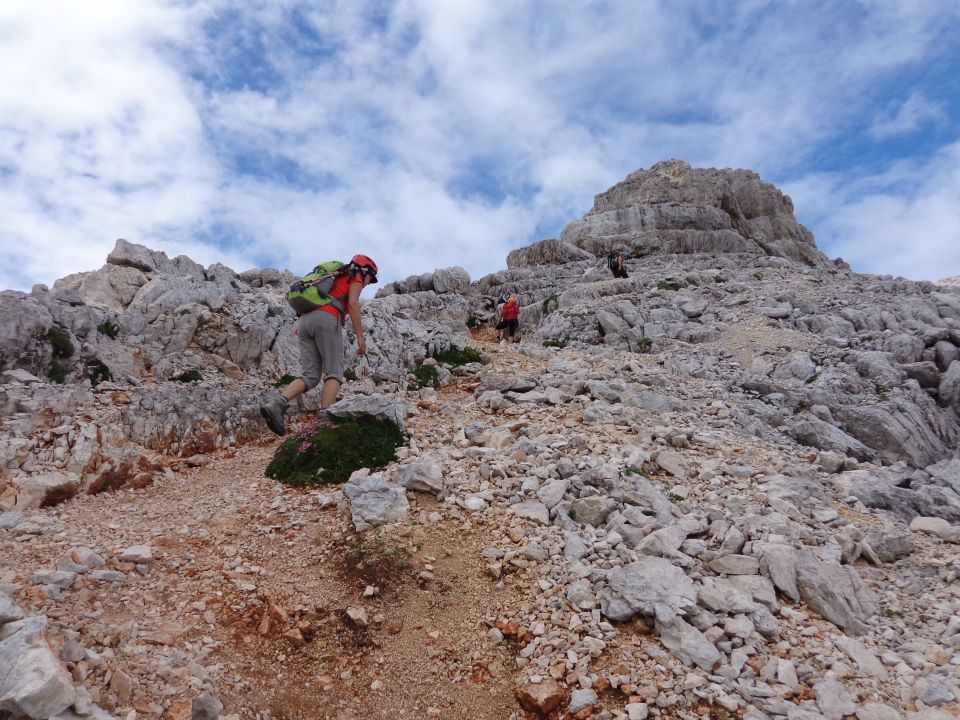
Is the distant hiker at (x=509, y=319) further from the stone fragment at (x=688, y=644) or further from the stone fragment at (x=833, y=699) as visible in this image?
the stone fragment at (x=833, y=699)

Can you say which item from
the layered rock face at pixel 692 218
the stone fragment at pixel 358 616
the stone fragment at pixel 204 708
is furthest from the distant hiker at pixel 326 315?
the layered rock face at pixel 692 218

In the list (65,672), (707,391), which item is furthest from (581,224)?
(65,672)

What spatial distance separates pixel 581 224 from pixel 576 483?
49.0m

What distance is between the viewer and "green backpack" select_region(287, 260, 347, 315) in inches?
422

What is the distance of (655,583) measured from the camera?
593 cm

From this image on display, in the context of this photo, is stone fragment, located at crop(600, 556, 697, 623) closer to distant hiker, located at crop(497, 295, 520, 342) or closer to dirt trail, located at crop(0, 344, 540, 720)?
dirt trail, located at crop(0, 344, 540, 720)

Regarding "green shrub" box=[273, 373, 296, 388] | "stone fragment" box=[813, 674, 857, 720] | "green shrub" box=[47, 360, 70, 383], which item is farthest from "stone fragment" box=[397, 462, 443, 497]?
"green shrub" box=[47, 360, 70, 383]

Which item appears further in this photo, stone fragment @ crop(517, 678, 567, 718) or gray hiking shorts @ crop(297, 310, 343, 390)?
gray hiking shorts @ crop(297, 310, 343, 390)

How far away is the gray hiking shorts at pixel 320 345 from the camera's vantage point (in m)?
10.7

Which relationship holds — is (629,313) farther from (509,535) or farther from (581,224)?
(581,224)

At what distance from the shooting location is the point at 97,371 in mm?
10977

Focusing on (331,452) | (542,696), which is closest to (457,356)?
(331,452)

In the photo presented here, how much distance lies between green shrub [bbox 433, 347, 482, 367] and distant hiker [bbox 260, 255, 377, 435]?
5795 mm

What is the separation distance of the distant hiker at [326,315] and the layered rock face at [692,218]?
4110 cm
